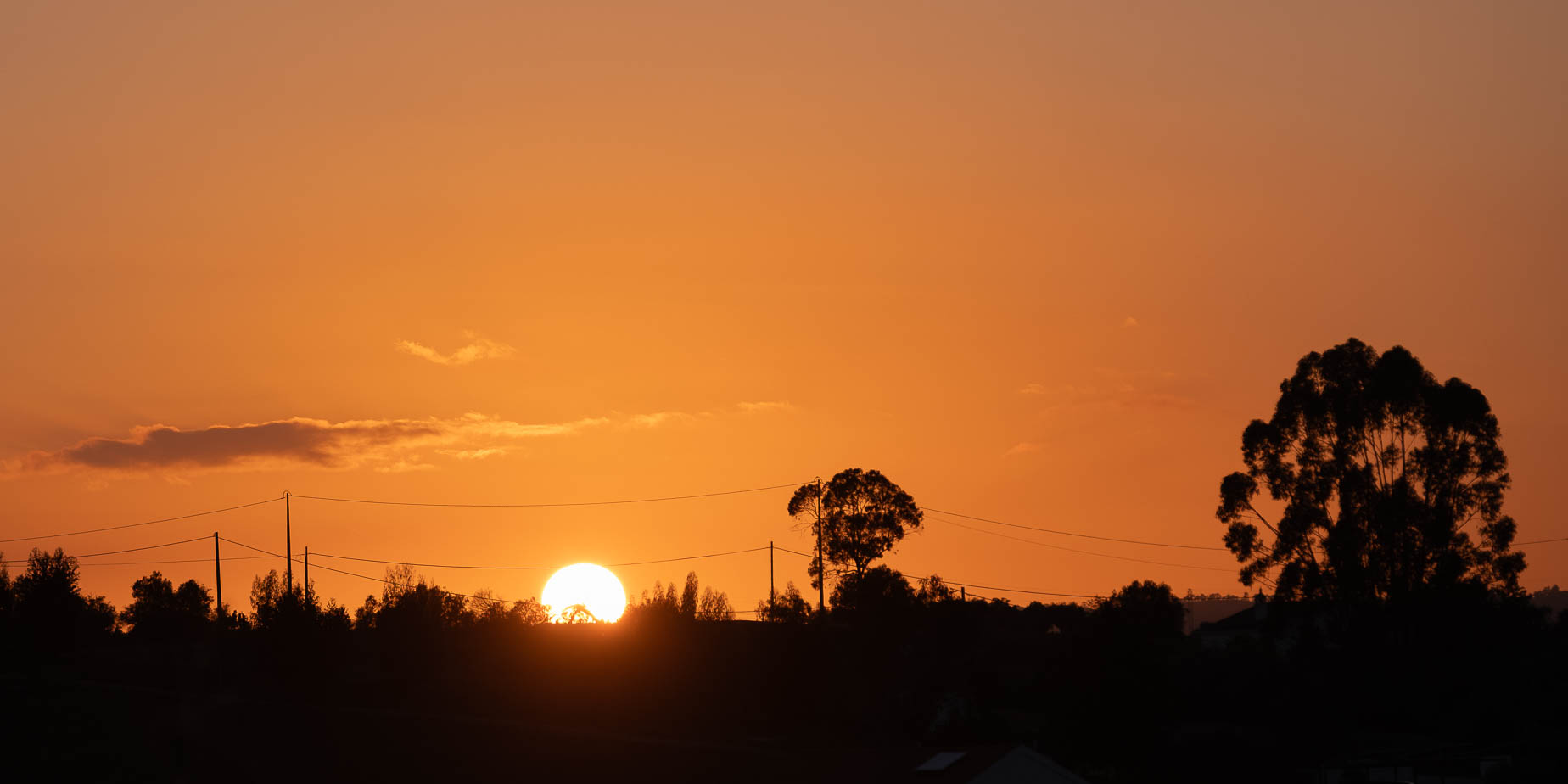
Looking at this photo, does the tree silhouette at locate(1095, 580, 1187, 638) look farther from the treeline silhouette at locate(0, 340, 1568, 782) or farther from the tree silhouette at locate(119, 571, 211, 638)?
the tree silhouette at locate(119, 571, 211, 638)

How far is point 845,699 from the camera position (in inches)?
3489

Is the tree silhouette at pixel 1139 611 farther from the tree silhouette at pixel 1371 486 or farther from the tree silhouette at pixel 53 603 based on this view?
the tree silhouette at pixel 53 603

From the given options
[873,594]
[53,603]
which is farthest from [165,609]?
[873,594]

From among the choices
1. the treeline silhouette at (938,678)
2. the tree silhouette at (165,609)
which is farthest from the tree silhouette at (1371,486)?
the tree silhouette at (165,609)

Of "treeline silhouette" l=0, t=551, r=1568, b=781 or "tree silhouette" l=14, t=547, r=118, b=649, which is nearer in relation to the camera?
"treeline silhouette" l=0, t=551, r=1568, b=781

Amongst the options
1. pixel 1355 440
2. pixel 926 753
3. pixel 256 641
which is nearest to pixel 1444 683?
pixel 1355 440

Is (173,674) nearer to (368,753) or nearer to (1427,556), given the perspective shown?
(368,753)

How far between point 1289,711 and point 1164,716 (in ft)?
52.2

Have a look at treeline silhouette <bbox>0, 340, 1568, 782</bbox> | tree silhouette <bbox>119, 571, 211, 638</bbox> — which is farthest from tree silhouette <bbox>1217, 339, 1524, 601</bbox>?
tree silhouette <bbox>119, 571, 211, 638</bbox>

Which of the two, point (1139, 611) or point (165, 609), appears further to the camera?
point (165, 609)

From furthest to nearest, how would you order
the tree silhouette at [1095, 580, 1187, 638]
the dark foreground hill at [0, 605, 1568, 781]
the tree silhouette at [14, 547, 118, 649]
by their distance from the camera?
1. the tree silhouette at [14, 547, 118, 649]
2. the tree silhouette at [1095, 580, 1187, 638]
3. the dark foreground hill at [0, 605, 1568, 781]

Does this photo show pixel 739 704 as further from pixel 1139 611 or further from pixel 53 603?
pixel 53 603

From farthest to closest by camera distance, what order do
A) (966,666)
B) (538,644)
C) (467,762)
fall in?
(966,666) → (538,644) → (467,762)

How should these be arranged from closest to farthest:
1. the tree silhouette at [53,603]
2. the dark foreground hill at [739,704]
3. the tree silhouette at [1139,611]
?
the dark foreground hill at [739,704] → the tree silhouette at [1139,611] → the tree silhouette at [53,603]
